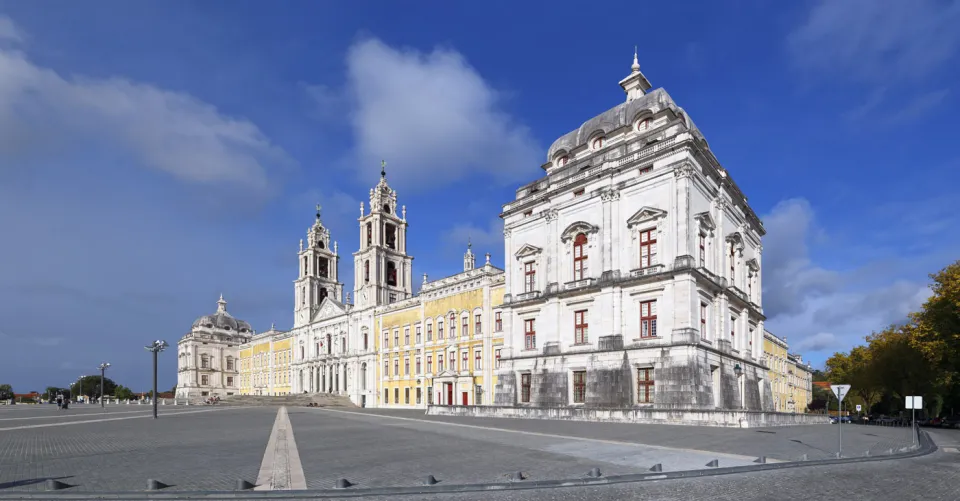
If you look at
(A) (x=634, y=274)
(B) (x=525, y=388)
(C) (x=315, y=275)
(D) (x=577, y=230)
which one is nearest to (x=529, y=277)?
(D) (x=577, y=230)

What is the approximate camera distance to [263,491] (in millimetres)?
9500

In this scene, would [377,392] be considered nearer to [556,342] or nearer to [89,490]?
[556,342]

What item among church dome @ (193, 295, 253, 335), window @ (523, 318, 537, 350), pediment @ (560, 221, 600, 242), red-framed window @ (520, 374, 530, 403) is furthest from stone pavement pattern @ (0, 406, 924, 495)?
church dome @ (193, 295, 253, 335)

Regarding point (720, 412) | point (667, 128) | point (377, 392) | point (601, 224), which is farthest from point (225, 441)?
point (377, 392)

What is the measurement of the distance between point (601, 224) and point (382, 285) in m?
40.1

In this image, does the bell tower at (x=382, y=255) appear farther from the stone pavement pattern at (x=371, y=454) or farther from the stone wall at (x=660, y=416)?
the stone pavement pattern at (x=371, y=454)

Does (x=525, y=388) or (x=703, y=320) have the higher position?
(x=703, y=320)

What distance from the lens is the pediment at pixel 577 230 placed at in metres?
35.1

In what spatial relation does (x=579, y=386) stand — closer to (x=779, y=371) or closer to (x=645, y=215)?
(x=645, y=215)

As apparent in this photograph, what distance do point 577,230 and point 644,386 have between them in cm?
1000

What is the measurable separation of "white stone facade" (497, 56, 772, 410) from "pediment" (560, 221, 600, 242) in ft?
0.28

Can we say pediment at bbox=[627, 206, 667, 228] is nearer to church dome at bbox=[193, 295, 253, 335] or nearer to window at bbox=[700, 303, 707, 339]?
window at bbox=[700, 303, 707, 339]

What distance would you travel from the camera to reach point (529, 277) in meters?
39.6

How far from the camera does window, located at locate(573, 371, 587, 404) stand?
34.5 meters
